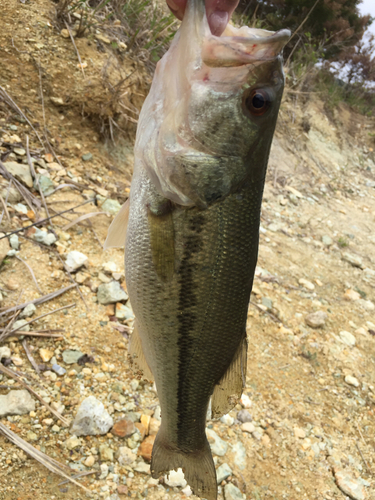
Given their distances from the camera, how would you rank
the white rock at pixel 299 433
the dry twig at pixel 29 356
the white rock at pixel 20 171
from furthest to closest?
the white rock at pixel 20 171, the white rock at pixel 299 433, the dry twig at pixel 29 356

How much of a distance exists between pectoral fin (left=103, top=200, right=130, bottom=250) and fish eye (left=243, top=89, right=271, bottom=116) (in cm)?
60

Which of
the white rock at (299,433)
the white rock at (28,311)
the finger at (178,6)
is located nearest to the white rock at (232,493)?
the white rock at (299,433)

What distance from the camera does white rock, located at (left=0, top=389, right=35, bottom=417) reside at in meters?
2.12

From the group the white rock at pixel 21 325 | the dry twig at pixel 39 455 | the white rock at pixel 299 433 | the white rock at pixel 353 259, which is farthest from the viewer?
the white rock at pixel 353 259

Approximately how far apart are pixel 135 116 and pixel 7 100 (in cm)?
146

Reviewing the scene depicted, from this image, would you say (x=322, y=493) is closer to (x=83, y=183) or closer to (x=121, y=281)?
(x=121, y=281)

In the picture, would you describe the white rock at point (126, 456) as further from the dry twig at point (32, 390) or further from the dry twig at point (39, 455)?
the dry twig at point (32, 390)

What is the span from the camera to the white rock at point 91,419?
224 centimetres

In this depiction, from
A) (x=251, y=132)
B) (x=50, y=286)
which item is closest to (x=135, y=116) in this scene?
(x=50, y=286)

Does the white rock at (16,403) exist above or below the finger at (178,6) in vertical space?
below

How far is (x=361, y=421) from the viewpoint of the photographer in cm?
338

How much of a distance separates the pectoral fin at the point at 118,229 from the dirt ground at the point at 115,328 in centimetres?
128

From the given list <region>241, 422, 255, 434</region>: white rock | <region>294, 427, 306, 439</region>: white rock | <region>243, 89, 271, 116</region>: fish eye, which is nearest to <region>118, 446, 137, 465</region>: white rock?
<region>241, 422, 255, 434</region>: white rock

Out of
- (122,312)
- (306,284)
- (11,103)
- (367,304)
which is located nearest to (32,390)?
(122,312)
